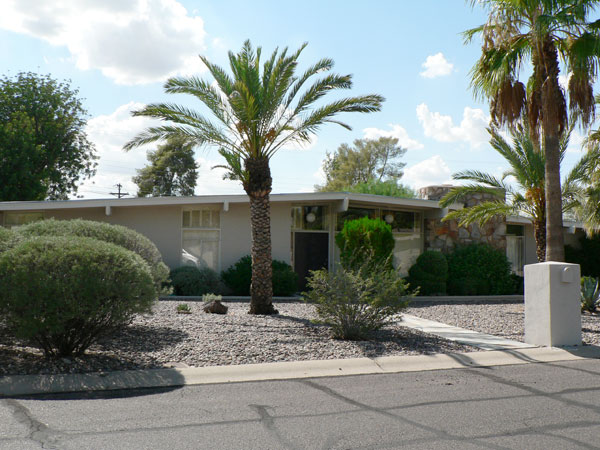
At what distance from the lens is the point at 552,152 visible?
1231 centimetres

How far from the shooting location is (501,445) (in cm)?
456

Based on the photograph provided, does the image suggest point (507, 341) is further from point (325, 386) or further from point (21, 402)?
point (21, 402)

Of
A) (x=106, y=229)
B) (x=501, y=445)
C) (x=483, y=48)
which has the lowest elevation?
(x=501, y=445)

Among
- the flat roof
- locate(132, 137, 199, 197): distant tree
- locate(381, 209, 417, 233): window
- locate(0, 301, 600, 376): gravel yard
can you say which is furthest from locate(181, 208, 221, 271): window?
locate(132, 137, 199, 197): distant tree

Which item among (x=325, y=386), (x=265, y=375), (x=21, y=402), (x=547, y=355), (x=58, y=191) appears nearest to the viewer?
(x=21, y=402)

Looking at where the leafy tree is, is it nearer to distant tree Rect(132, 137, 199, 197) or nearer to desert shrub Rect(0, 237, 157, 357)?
distant tree Rect(132, 137, 199, 197)

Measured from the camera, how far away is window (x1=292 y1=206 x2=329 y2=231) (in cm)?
1920

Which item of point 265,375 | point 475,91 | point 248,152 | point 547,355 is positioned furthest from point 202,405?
point 475,91

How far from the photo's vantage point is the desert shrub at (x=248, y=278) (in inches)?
660

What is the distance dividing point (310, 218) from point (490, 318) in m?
7.91

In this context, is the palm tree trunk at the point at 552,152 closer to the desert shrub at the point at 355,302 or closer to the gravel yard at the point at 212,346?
the gravel yard at the point at 212,346

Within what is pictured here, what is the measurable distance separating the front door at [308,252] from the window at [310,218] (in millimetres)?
205

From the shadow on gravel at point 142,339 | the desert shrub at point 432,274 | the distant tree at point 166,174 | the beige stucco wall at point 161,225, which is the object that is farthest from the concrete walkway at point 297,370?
the distant tree at point 166,174

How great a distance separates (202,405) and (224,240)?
12334mm
